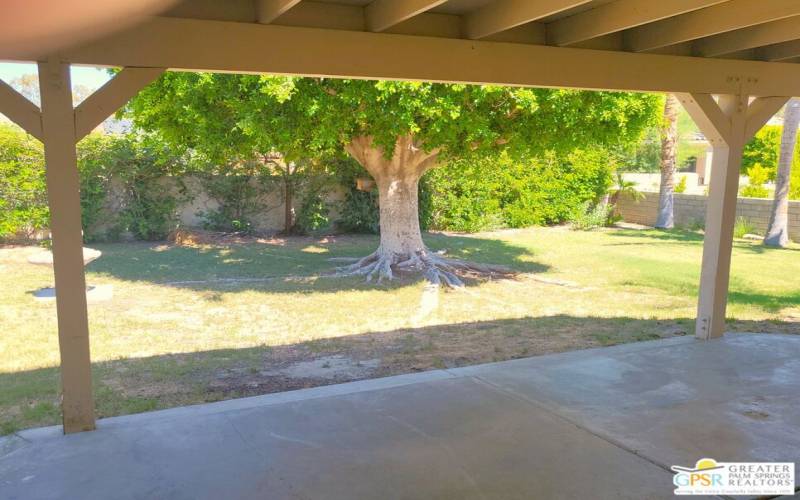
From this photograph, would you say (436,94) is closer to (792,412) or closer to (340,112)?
(340,112)

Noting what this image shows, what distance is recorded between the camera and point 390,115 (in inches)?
313

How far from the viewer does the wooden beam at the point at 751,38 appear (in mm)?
4885

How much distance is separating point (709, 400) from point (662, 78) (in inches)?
103

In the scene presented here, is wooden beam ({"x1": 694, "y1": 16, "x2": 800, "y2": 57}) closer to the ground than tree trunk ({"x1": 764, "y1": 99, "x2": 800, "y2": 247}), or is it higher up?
higher up

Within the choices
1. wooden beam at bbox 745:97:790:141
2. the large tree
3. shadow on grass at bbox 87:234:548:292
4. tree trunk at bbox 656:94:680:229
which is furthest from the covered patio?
tree trunk at bbox 656:94:680:229

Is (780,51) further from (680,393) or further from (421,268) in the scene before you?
(421,268)

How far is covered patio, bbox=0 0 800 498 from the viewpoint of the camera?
11.5 feet

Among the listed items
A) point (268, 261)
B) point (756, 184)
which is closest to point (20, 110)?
point (268, 261)

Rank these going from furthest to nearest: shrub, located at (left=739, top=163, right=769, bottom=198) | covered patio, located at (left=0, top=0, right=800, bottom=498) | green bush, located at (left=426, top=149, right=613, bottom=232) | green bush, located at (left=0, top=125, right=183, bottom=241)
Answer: shrub, located at (left=739, top=163, right=769, bottom=198), green bush, located at (left=426, top=149, right=613, bottom=232), green bush, located at (left=0, top=125, right=183, bottom=241), covered patio, located at (left=0, top=0, right=800, bottom=498)

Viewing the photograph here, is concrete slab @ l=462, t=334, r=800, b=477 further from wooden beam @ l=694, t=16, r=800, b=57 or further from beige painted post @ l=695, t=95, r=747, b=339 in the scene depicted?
wooden beam @ l=694, t=16, r=800, b=57

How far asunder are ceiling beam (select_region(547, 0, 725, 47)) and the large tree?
269 cm

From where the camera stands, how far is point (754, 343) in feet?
20.1

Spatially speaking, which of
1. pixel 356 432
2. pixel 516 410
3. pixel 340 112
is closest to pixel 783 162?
pixel 340 112

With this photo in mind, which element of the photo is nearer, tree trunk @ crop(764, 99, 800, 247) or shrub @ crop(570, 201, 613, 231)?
tree trunk @ crop(764, 99, 800, 247)
